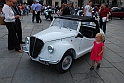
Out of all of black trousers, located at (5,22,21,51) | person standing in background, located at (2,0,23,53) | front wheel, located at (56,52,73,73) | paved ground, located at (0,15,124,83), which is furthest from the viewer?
black trousers, located at (5,22,21,51)

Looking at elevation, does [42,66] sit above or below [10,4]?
below

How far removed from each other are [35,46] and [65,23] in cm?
148

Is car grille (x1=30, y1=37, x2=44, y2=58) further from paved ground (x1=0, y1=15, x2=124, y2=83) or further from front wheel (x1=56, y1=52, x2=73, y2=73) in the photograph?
front wheel (x1=56, y1=52, x2=73, y2=73)

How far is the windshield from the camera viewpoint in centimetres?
448

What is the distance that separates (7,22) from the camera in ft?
15.8

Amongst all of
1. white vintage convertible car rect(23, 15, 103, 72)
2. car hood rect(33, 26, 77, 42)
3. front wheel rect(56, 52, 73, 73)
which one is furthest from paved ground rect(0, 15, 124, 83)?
car hood rect(33, 26, 77, 42)

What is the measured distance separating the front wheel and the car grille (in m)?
0.65

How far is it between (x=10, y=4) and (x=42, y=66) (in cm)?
242

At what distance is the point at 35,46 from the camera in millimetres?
3744

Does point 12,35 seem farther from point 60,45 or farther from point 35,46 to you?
point 60,45

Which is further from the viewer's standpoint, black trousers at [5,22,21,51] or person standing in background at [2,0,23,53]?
black trousers at [5,22,21,51]

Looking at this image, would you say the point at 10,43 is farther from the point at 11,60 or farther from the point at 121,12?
the point at 121,12

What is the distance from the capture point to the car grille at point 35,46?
11.9 ft

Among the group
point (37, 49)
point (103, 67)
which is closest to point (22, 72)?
point (37, 49)
